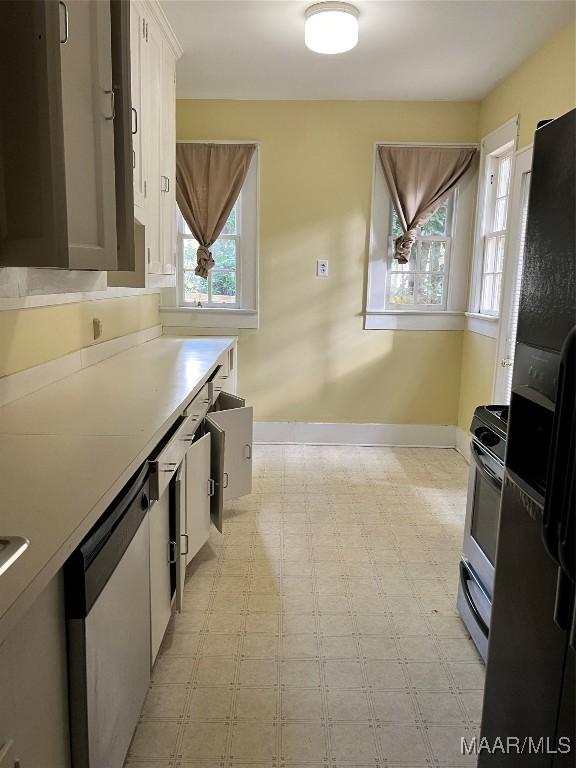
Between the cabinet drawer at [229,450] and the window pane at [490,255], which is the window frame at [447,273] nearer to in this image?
the window pane at [490,255]

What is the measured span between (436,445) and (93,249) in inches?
138

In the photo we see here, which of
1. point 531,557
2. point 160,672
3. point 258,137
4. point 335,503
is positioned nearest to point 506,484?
point 531,557

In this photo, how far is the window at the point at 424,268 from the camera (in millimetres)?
4445

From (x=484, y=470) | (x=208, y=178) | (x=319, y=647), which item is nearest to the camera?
(x=484, y=470)

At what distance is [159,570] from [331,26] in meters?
2.59

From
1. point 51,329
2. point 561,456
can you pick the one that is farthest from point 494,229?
point 561,456

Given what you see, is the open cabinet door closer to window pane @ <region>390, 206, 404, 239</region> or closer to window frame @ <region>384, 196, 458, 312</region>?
window frame @ <region>384, 196, 458, 312</region>

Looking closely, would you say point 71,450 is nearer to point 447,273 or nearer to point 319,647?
point 319,647

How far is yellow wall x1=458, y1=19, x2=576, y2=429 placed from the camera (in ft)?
9.61

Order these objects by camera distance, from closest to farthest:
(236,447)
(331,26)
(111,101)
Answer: (111,101) → (331,26) → (236,447)

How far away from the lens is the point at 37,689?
0.97 meters

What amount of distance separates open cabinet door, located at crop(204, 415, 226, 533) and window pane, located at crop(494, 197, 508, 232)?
248 cm

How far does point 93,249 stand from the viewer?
5.97 ft

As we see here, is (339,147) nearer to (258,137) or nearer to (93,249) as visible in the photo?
(258,137)
